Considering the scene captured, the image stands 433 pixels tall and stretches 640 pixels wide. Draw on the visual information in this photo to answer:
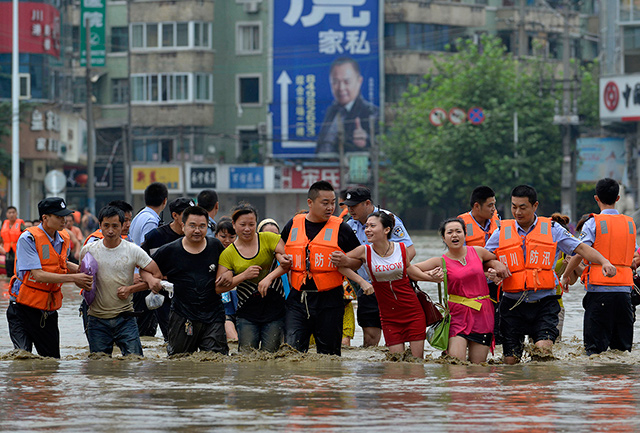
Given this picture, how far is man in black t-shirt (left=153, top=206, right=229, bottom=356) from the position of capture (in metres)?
9.82

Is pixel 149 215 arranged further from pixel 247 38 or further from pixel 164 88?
pixel 247 38

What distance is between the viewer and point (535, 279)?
397 inches

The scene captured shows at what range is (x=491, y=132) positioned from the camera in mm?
51406

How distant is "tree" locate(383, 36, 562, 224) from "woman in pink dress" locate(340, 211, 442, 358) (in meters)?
41.1

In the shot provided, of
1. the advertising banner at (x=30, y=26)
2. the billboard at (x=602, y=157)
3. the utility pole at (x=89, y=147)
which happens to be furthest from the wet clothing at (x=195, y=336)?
the billboard at (x=602, y=157)

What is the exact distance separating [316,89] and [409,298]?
4711 centimetres

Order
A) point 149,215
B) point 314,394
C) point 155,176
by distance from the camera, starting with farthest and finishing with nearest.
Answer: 1. point 155,176
2. point 149,215
3. point 314,394

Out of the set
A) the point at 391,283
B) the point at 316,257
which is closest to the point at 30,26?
the point at 316,257

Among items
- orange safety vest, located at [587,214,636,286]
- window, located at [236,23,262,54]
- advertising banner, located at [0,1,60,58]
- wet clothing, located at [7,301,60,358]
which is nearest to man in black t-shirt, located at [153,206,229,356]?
wet clothing, located at [7,301,60,358]

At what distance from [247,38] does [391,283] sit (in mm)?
51270

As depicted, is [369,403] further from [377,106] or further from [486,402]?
[377,106]

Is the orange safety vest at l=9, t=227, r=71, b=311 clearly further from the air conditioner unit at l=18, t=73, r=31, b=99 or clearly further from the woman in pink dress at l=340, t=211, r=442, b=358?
the air conditioner unit at l=18, t=73, r=31, b=99

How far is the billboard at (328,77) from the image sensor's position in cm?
5666

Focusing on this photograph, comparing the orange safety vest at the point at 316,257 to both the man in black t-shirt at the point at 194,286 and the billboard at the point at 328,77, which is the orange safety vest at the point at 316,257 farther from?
the billboard at the point at 328,77
